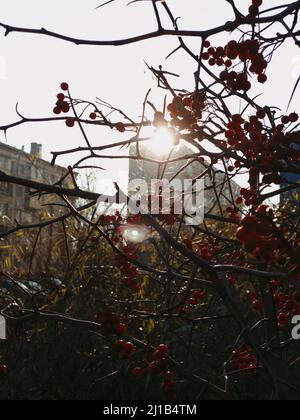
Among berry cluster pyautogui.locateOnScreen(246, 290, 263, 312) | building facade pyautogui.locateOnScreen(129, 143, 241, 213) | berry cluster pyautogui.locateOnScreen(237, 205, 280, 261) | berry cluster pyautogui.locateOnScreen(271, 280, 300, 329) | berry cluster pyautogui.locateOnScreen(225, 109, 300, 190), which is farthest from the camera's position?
berry cluster pyautogui.locateOnScreen(246, 290, 263, 312)

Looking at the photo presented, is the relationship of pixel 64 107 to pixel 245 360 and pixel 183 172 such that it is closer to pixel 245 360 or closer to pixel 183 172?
pixel 183 172

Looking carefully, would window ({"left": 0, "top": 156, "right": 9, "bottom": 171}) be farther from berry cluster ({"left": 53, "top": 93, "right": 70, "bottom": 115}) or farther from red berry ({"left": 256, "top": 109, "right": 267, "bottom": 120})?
red berry ({"left": 256, "top": 109, "right": 267, "bottom": 120})

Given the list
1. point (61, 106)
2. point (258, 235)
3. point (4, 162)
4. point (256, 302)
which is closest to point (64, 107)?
point (61, 106)

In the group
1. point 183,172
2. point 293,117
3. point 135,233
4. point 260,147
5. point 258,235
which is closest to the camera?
point 258,235

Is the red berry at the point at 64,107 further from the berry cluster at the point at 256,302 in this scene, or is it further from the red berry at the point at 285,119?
the berry cluster at the point at 256,302

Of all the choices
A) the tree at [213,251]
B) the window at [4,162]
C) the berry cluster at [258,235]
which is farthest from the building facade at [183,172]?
the window at [4,162]

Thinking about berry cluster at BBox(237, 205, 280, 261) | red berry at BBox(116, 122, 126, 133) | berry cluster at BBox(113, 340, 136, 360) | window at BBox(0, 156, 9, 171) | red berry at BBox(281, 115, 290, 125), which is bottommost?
berry cluster at BBox(113, 340, 136, 360)

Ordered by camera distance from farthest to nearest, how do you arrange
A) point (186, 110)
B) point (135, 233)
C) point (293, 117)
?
1. point (135, 233)
2. point (293, 117)
3. point (186, 110)

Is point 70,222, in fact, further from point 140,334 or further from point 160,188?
point 160,188

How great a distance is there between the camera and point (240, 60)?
255 cm

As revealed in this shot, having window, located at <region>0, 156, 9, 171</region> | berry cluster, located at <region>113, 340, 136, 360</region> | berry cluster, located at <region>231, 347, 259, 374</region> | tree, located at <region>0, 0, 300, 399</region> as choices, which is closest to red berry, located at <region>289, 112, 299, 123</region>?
tree, located at <region>0, 0, 300, 399</region>

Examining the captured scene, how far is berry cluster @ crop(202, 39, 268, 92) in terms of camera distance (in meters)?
2.44
